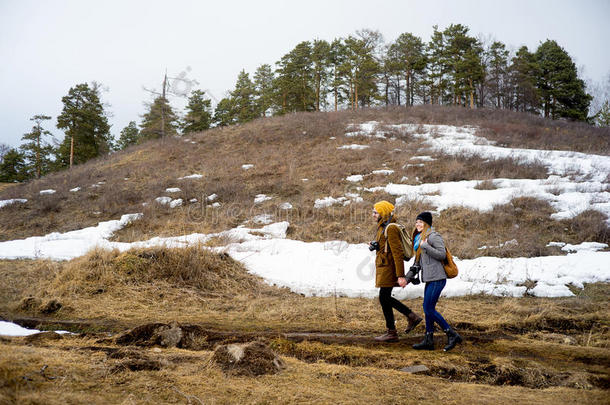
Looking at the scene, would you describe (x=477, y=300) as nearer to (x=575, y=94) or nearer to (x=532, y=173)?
(x=532, y=173)

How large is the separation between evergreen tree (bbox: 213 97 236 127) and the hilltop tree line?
128 millimetres

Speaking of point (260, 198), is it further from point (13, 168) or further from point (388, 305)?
point (13, 168)

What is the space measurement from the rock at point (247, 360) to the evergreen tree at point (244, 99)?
40838 millimetres

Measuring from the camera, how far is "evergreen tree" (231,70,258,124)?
135 feet

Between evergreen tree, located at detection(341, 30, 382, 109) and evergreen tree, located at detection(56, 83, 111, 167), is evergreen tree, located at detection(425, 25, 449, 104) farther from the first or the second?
evergreen tree, located at detection(56, 83, 111, 167)

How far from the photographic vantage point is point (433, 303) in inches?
163

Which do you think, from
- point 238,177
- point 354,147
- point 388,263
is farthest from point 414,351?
point 354,147

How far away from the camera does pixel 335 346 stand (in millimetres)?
4113

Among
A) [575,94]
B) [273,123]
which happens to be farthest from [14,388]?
[575,94]

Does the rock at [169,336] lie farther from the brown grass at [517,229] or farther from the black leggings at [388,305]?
the brown grass at [517,229]

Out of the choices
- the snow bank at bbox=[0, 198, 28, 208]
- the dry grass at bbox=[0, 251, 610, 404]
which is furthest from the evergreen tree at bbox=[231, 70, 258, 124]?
the dry grass at bbox=[0, 251, 610, 404]

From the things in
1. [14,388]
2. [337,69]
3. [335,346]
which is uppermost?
[337,69]

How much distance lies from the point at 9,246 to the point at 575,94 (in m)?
43.4

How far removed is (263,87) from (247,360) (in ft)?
142
